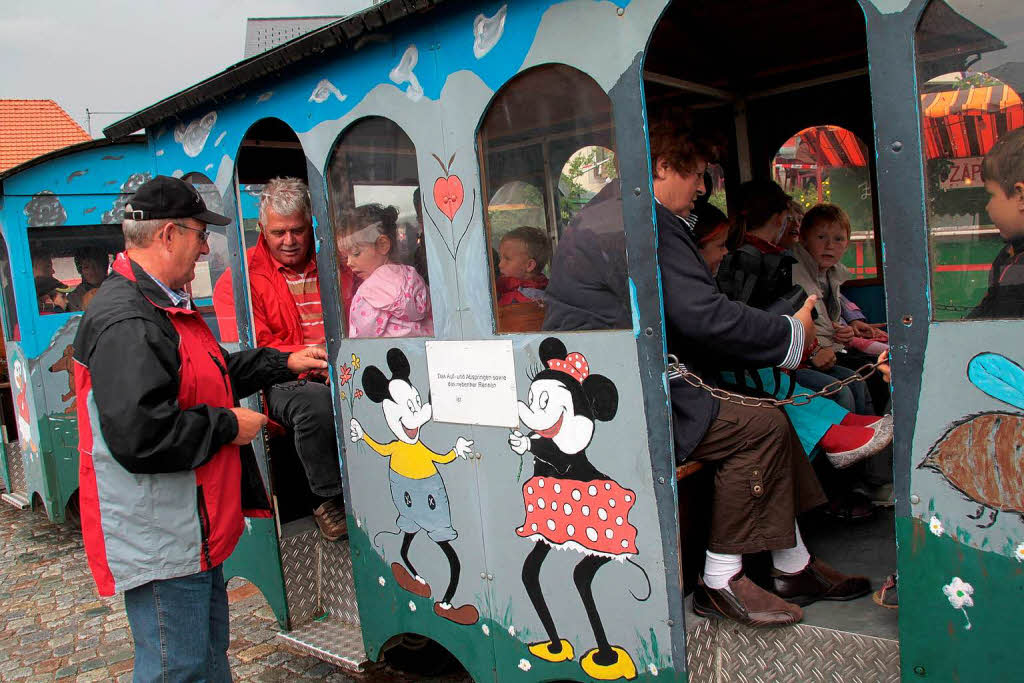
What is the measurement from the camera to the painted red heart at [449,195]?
2.85 metres

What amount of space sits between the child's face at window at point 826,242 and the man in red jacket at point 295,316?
2623mm

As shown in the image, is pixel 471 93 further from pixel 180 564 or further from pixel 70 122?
pixel 70 122

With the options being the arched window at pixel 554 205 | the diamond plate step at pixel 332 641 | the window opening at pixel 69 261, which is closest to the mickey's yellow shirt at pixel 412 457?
the arched window at pixel 554 205

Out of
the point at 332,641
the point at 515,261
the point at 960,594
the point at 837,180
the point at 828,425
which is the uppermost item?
the point at 837,180

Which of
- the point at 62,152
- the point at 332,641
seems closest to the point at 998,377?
the point at 332,641

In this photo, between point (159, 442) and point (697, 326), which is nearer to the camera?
point (159, 442)

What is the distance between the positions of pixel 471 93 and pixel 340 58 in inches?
32.1

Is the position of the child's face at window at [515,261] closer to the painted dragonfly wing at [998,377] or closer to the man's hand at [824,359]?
the painted dragonfly wing at [998,377]

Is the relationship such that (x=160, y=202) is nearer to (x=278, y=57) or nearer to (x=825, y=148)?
(x=278, y=57)

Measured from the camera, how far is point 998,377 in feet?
6.01

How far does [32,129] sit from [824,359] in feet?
43.4

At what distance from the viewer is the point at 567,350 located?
259cm

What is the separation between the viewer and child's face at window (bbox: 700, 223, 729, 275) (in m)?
3.56

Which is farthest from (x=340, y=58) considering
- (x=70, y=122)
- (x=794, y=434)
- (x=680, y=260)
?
(x=70, y=122)
